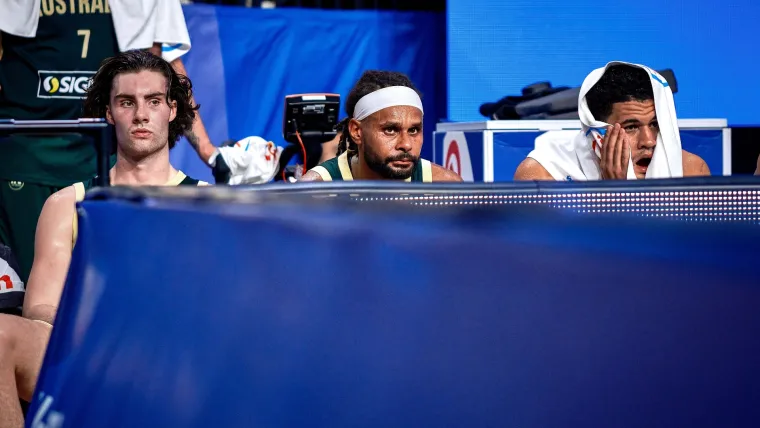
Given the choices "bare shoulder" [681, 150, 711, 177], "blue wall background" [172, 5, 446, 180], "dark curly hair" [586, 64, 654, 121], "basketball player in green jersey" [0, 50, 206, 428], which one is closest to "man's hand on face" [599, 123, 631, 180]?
"dark curly hair" [586, 64, 654, 121]

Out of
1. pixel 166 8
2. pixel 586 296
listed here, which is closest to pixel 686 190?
pixel 586 296

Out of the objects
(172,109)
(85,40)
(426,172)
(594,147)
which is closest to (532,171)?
(594,147)

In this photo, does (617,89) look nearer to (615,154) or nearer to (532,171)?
(615,154)

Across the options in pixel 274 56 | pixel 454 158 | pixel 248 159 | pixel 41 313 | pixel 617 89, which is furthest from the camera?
pixel 274 56

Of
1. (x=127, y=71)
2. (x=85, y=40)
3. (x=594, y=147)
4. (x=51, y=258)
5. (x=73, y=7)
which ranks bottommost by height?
(x=51, y=258)

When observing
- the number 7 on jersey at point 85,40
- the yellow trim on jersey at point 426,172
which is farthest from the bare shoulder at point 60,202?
the number 7 on jersey at point 85,40

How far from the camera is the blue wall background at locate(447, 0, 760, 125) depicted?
595cm

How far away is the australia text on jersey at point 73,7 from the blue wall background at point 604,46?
1980mm

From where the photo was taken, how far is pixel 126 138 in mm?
3232

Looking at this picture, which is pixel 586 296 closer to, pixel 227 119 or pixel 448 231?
pixel 448 231

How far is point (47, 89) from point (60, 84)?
64 millimetres

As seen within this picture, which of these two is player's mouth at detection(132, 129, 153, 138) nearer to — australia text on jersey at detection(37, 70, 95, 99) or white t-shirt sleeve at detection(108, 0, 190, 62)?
white t-shirt sleeve at detection(108, 0, 190, 62)

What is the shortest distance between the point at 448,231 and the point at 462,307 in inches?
3.7

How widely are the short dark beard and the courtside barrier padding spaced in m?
2.02
